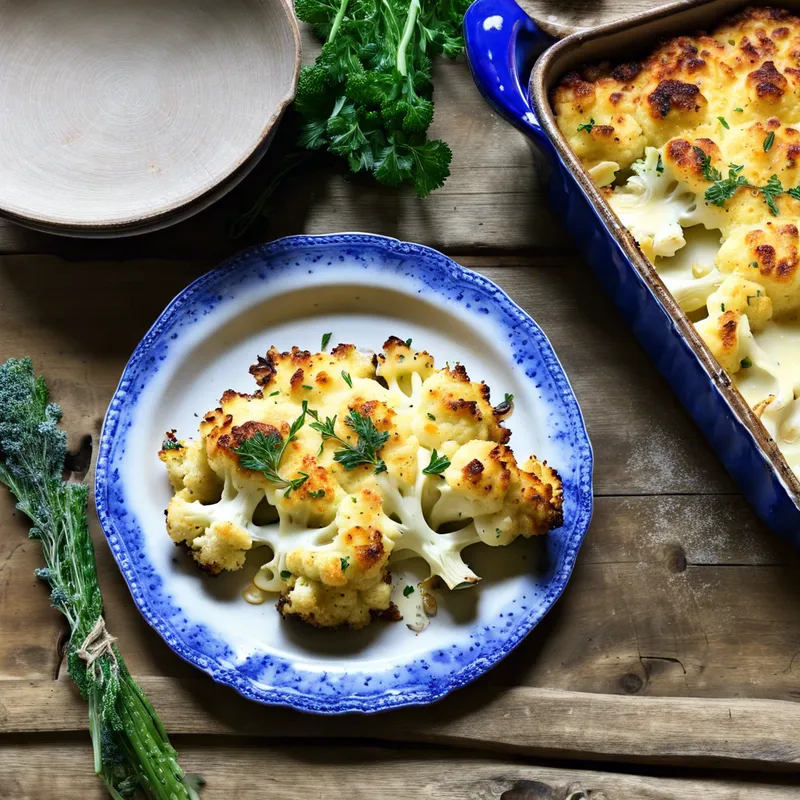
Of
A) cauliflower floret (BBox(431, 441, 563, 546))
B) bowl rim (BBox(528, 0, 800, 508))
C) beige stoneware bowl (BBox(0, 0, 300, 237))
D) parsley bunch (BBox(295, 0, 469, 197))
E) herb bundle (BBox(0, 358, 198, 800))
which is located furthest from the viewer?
beige stoneware bowl (BBox(0, 0, 300, 237))

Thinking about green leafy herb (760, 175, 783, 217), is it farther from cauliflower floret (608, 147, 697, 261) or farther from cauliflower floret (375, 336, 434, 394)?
cauliflower floret (375, 336, 434, 394)

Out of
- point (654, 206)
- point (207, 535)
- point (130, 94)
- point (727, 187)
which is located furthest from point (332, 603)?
point (130, 94)

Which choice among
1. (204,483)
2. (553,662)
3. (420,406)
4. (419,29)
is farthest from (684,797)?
(419,29)

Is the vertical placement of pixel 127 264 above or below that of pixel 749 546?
above

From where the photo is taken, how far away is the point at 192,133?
2.54 metres

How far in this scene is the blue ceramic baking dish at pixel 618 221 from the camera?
6.71 feet

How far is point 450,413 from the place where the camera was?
219 centimetres

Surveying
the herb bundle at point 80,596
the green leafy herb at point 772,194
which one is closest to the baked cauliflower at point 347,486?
the herb bundle at point 80,596

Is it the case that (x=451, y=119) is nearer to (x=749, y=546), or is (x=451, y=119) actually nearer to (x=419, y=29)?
(x=419, y=29)

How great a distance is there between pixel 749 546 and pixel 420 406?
0.91 metres

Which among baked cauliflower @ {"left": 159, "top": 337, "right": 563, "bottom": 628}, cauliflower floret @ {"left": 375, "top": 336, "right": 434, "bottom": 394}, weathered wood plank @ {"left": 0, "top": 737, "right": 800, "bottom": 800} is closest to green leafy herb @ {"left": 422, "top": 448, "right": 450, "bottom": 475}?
baked cauliflower @ {"left": 159, "top": 337, "right": 563, "bottom": 628}

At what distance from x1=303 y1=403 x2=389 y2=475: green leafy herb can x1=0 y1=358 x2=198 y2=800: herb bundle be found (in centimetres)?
68

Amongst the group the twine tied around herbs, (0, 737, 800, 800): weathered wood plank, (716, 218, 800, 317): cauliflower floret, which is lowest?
(0, 737, 800, 800): weathered wood plank

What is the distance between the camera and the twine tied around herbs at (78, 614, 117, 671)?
7.25ft
